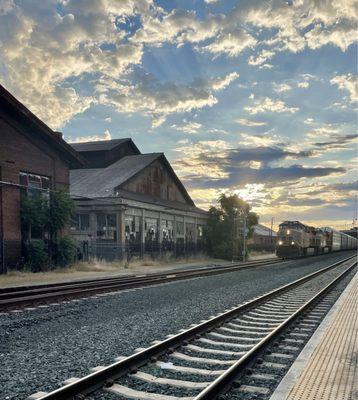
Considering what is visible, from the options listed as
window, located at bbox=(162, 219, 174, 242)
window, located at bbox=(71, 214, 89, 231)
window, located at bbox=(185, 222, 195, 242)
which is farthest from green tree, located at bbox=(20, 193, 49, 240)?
window, located at bbox=(185, 222, 195, 242)

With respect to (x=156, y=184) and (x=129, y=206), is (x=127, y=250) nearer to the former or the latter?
(x=129, y=206)

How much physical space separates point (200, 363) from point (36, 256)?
1818cm

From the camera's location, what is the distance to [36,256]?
22.5 meters

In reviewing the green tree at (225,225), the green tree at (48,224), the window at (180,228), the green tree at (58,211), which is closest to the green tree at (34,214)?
the green tree at (48,224)

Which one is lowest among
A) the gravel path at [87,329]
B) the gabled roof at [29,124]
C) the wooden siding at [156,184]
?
the gravel path at [87,329]

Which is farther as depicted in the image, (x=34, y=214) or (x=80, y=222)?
(x=80, y=222)

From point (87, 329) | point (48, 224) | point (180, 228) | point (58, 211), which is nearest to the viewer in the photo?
point (87, 329)

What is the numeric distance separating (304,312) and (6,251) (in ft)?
52.0

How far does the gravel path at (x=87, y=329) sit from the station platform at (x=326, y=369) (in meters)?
2.68

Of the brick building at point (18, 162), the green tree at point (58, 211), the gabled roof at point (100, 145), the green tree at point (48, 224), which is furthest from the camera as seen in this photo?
the gabled roof at point (100, 145)

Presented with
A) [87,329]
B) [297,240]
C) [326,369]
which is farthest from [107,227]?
[326,369]

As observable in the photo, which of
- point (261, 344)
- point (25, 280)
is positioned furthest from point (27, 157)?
point (261, 344)

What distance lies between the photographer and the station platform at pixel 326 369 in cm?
451

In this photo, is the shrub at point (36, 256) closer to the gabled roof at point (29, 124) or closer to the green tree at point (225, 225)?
the gabled roof at point (29, 124)
